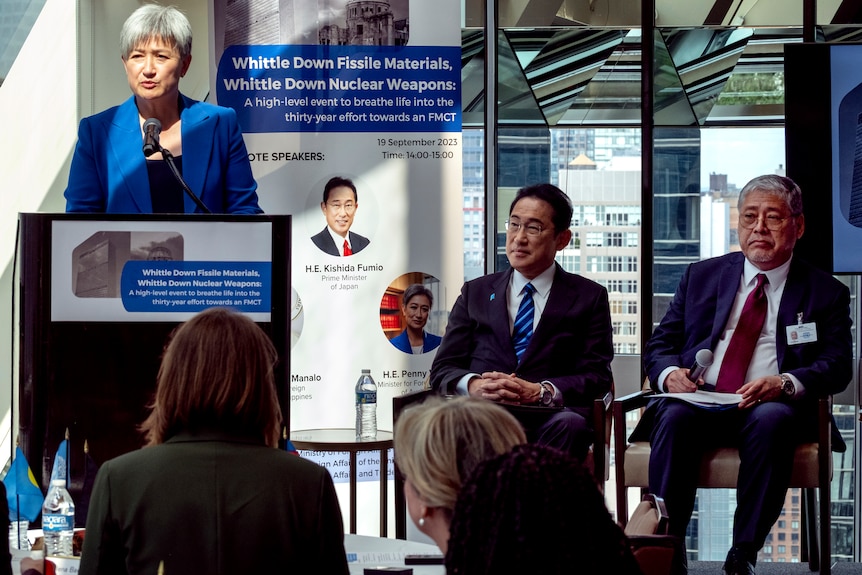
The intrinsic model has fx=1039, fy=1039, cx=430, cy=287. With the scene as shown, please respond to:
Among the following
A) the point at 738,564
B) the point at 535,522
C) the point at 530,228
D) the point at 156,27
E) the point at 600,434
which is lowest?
the point at 738,564

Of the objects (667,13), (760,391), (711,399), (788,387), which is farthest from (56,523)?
(667,13)

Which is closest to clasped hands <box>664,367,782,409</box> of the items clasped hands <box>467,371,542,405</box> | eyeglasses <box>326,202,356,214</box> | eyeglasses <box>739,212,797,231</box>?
eyeglasses <box>739,212,797,231</box>

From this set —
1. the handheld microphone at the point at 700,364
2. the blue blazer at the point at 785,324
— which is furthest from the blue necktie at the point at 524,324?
the handheld microphone at the point at 700,364

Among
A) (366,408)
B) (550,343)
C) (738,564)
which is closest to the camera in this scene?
(738,564)

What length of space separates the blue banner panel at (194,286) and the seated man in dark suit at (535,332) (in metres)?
A: 1.54

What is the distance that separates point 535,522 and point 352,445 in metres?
3.35

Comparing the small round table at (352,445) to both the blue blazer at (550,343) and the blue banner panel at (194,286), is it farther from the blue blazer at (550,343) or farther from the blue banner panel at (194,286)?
the blue banner panel at (194,286)

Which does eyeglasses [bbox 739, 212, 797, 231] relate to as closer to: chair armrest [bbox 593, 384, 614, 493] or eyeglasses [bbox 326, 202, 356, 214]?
chair armrest [bbox 593, 384, 614, 493]

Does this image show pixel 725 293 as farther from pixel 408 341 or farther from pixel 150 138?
pixel 150 138

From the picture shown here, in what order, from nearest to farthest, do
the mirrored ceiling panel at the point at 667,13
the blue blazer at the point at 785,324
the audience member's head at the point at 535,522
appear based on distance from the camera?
the audience member's head at the point at 535,522 < the blue blazer at the point at 785,324 < the mirrored ceiling panel at the point at 667,13

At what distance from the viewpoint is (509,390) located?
3842 mm

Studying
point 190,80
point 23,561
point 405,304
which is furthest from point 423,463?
point 190,80

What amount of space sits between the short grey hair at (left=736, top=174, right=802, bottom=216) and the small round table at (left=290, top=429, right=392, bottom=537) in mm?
1819

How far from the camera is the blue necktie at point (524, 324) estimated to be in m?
4.07
